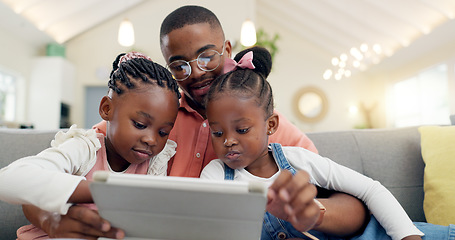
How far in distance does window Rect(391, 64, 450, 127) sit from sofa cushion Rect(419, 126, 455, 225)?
198 inches

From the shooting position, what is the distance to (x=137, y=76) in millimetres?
1137

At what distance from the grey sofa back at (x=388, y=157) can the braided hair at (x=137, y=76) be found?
2.61ft

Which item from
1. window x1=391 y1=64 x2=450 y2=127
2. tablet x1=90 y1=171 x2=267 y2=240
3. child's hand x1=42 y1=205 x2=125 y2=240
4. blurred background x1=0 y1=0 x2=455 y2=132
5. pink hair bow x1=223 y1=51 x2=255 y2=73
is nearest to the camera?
tablet x1=90 y1=171 x2=267 y2=240

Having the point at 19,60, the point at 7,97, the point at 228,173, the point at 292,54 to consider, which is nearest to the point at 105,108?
the point at 228,173

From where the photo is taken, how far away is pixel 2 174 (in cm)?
80

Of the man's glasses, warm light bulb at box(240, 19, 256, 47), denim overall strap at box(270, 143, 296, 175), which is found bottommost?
denim overall strap at box(270, 143, 296, 175)

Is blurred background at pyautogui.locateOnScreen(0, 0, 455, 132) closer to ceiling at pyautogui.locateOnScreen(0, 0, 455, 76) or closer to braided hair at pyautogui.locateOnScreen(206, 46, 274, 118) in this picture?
ceiling at pyautogui.locateOnScreen(0, 0, 455, 76)

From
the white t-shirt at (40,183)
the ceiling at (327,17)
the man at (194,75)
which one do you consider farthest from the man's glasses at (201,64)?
the ceiling at (327,17)

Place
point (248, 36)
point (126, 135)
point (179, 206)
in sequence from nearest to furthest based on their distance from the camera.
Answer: point (179, 206) → point (126, 135) → point (248, 36)

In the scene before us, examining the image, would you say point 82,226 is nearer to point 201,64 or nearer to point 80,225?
point 80,225

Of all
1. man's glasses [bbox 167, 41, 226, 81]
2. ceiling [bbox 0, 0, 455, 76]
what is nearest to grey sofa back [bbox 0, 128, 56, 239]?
man's glasses [bbox 167, 41, 226, 81]

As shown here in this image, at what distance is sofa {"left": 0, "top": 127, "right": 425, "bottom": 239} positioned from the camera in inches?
59.2

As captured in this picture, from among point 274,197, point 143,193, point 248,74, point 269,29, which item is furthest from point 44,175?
point 269,29

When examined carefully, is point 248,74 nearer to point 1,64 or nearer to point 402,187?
point 402,187
